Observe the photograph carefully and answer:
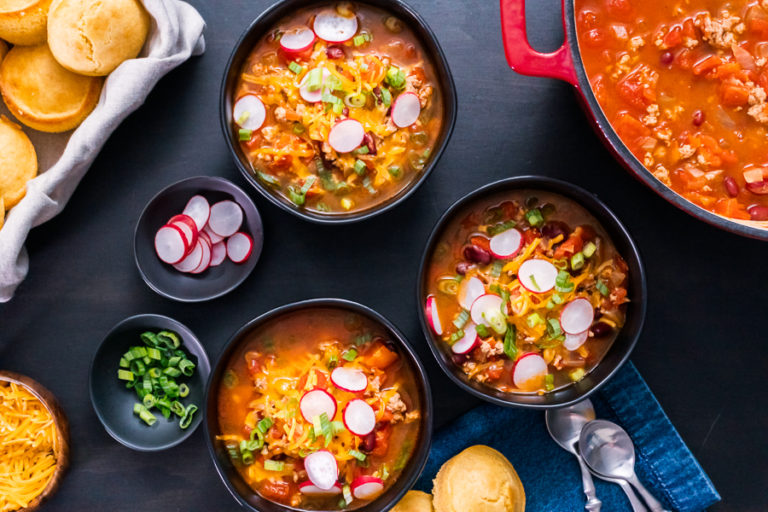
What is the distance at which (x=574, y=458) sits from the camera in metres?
3.40

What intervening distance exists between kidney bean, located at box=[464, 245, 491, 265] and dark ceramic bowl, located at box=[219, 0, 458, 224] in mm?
373

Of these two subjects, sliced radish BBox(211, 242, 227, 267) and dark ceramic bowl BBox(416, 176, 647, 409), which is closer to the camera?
dark ceramic bowl BBox(416, 176, 647, 409)

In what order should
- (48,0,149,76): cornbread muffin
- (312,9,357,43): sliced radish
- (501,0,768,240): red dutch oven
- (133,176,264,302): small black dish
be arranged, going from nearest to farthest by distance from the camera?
(501,0,768,240): red dutch oven < (48,0,149,76): cornbread muffin < (312,9,357,43): sliced radish < (133,176,264,302): small black dish

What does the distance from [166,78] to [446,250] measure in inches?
63.4

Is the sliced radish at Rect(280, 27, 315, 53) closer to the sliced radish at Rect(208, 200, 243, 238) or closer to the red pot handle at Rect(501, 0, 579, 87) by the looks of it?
the sliced radish at Rect(208, 200, 243, 238)

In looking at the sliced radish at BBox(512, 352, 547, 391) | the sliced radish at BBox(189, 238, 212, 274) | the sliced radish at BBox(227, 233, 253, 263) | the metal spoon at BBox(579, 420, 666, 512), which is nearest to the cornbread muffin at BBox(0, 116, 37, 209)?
the sliced radish at BBox(189, 238, 212, 274)

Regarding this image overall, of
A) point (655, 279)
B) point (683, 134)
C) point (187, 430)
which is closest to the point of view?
point (683, 134)

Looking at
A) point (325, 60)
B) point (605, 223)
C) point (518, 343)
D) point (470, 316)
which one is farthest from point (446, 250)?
point (325, 60)

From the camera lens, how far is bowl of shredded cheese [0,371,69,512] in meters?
3.18

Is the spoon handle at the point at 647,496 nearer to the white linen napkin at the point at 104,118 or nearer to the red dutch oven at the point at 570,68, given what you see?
the red dutch oven at the point at 570,68

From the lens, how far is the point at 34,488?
127 inches

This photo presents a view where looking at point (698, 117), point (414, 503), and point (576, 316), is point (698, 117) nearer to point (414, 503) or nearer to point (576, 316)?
point (576, 316)

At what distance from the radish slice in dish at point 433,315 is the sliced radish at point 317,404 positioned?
55 cm

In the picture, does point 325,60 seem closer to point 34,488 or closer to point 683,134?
point 683,134
